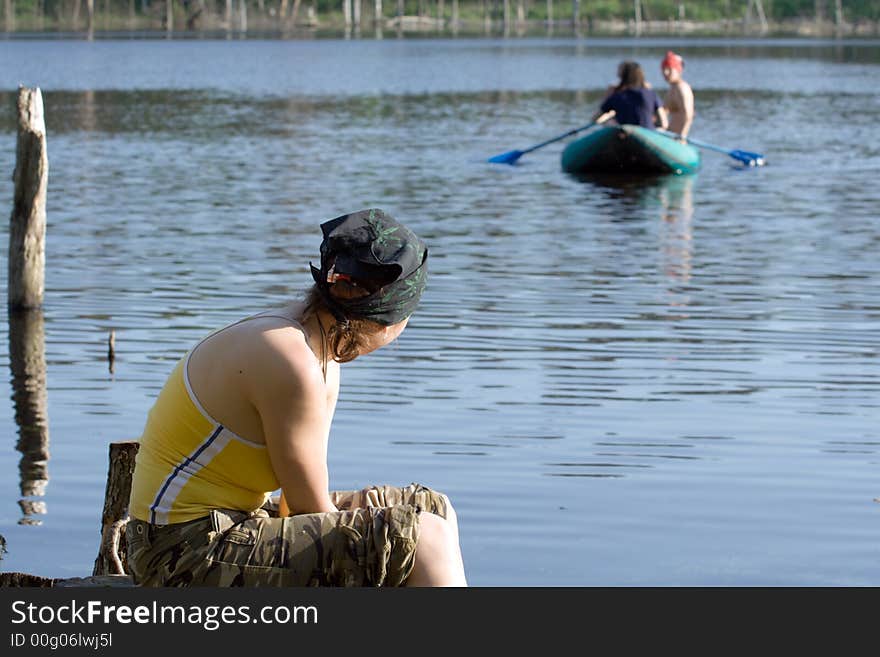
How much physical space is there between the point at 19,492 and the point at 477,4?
15378 cm

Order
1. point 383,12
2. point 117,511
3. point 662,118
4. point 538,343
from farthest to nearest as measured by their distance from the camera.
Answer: point 383,12, point 662,118, point 538,343, point 117,511

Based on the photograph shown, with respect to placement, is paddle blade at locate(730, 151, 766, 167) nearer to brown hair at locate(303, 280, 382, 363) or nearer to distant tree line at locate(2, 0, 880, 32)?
brown hair at locate(303, 280, 382, 363)

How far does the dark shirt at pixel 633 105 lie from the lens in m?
24.6

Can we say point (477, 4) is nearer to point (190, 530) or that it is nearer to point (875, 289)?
point (875, 289)

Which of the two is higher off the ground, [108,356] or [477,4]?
[477,4]

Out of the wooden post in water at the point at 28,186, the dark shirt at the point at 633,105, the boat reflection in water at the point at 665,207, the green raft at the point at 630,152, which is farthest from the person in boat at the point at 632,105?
the wooden post in water at the point at 28,186

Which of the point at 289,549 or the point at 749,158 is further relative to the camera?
the point at 749,158

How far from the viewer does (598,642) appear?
461 cm

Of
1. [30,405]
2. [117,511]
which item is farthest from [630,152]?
[117,511]

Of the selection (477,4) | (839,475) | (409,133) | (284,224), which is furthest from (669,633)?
(477,4)

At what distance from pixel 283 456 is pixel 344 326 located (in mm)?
384

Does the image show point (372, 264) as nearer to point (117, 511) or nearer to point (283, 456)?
point (283, 456)

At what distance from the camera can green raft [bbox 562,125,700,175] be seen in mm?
24609

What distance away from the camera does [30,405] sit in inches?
410
